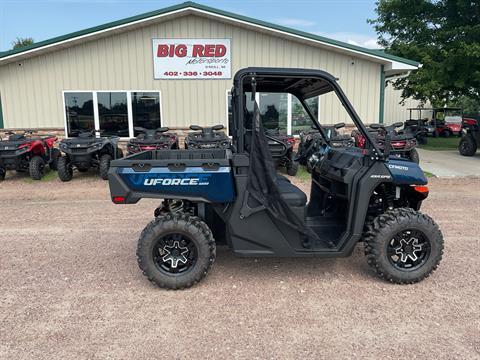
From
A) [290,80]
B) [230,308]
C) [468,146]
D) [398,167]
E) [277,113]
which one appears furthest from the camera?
[468,146]

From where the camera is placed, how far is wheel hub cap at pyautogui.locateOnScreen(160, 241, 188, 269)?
12.0 feet

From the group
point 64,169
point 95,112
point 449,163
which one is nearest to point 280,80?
point 64,169

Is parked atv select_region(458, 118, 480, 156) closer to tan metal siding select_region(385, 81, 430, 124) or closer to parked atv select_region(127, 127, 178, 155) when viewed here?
parked atv select_region(127, 127, 178, 155)

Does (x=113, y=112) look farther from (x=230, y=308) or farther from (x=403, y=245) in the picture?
(x=403, y=245)

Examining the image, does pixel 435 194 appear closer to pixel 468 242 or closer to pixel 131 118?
pixel 468 242

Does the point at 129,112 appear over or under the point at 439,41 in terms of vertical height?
under

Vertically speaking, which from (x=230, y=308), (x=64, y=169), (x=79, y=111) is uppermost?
(x=79, y=111)

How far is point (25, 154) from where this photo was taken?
9.44 meters

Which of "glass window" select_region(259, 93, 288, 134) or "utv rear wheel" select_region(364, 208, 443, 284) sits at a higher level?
"glass window" select_region(259, 93, 288, 134)

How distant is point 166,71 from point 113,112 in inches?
78.0

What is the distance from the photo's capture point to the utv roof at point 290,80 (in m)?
3.46

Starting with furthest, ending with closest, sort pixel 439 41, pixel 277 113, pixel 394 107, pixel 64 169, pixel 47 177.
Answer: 1. pixel 394 107
2. pixel 439 41
3. pixel 277 113
4. pixel 47 177
5. pixel 64 169

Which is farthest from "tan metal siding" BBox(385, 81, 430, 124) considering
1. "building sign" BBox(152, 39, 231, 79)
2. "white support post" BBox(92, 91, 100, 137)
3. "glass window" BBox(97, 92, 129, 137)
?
"white support post" BBox(92, 91, 100, 137)

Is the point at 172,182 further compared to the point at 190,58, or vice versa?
the point at 190,58
